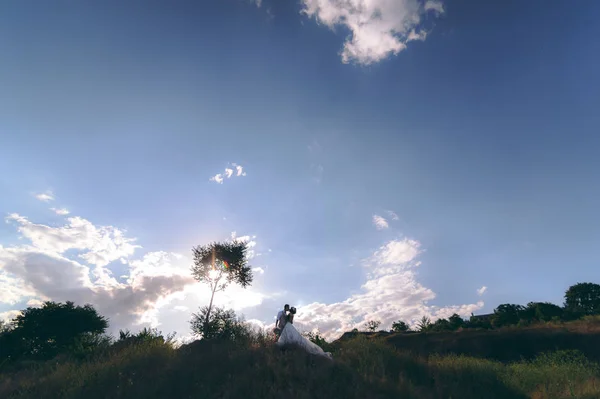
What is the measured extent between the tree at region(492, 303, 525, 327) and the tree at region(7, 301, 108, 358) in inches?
1991

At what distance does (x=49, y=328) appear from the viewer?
136 ft

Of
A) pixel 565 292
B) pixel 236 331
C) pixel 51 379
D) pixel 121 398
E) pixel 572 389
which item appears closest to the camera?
pixel 121 398

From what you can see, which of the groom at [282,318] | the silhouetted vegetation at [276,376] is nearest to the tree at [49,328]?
the silhouetted vegetation at [276,376]

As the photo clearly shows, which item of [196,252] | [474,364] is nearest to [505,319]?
[474,364]

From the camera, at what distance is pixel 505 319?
40.2 meters

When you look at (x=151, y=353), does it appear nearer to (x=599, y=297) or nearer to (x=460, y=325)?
(x=460, y=325)

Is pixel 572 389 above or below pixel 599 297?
below

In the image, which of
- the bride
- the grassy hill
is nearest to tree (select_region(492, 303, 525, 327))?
the grassy hill

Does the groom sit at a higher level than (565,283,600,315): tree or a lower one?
lower

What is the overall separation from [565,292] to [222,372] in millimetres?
78923

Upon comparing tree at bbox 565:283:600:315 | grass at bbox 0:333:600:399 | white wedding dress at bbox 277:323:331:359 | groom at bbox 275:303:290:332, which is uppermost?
tree at bbox 565:283:600:315

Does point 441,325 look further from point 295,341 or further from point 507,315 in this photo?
point 295,341

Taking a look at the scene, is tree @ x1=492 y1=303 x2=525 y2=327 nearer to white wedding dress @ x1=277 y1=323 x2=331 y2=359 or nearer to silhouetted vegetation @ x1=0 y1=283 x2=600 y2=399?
silhouetted vegetation @ x1=0 y1=283 x2=600 y2=399

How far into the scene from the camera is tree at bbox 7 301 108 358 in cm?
3997
